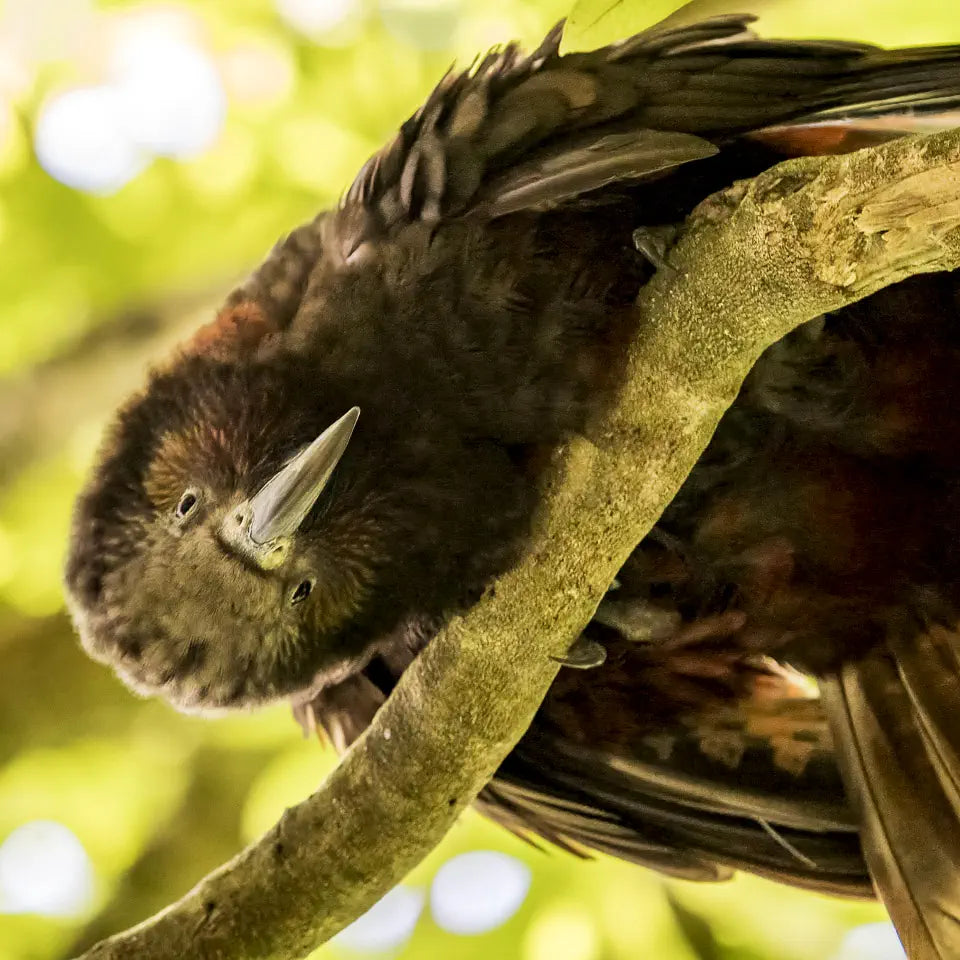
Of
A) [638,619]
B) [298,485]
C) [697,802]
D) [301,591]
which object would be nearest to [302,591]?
[301,591]

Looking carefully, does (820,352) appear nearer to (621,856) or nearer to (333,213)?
(333,213)

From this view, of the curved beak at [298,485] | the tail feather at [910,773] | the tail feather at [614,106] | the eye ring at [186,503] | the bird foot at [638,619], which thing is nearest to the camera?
the curved beak at [298,485]

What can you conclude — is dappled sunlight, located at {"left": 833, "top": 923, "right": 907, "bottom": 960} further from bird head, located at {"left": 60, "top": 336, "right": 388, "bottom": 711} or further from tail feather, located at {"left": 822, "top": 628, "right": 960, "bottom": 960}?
bird head, located at {"left": 60, "top": 336, "right": 388, "bottom": 711}

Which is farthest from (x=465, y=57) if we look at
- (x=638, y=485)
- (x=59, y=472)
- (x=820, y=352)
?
(x=59, y=472)

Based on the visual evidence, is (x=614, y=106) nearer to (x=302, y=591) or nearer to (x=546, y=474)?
(x=546, y=474)

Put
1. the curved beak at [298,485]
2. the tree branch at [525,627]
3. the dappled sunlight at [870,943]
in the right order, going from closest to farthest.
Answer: the tree branch at [525,627] < the curved beak at [298,485] < the dappled sunlight at [870,943]

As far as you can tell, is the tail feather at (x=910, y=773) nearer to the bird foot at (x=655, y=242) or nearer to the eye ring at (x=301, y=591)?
the bird foot at (x=655, y=242)

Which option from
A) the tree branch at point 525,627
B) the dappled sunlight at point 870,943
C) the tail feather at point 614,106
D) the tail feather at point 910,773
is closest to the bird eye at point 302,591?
the tree branch at point 525,627
